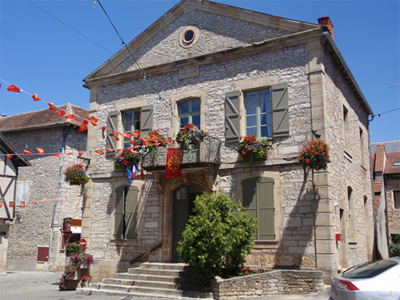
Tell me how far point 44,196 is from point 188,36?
35.8 feet

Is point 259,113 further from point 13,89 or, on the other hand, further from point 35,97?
point 13,89

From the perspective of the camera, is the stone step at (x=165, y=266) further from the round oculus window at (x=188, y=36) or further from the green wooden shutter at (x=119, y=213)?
the round oculus window at (x=188, y=36)

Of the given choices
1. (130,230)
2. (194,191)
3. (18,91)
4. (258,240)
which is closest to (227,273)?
(258,240)

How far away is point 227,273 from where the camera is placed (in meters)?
10.0

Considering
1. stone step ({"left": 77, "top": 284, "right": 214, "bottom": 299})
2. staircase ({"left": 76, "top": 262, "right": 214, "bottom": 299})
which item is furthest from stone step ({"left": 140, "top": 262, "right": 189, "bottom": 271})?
stone step ({"left": 77, "top": 284, "right": 214, "bottom": 299})

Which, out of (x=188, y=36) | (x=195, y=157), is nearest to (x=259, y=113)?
(x=195, y=157)

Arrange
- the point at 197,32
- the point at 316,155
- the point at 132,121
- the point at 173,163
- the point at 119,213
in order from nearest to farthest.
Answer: the point at 316,155 → the point at 173,163 → the point at 119,213 → the point at 197,32 → the point at 132,121

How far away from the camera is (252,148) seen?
429 inches

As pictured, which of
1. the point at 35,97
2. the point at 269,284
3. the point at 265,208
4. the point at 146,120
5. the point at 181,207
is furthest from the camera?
the point at 146,120

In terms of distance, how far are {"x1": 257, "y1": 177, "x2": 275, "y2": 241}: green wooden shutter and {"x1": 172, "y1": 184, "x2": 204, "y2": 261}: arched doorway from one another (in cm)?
223

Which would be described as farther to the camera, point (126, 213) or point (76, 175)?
point (76, 175)

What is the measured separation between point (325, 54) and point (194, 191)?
5602 millimetres

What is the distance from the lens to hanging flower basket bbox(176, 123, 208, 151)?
458 inches

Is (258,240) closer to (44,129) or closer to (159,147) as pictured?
(159,147)
